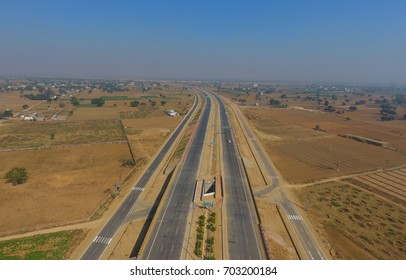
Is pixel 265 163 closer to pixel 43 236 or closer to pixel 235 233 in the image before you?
pixel 235 233

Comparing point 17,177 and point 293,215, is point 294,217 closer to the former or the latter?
point 293,215

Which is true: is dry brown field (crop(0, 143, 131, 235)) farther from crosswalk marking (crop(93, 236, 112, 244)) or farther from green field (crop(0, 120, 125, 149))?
green field (crop(0, 120, 125, 149))

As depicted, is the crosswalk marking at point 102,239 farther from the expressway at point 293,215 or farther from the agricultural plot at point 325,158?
the agricultural plot at point 325,158

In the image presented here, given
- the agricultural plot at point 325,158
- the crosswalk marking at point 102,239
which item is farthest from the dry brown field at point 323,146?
the crosswalk marking at point 102,239

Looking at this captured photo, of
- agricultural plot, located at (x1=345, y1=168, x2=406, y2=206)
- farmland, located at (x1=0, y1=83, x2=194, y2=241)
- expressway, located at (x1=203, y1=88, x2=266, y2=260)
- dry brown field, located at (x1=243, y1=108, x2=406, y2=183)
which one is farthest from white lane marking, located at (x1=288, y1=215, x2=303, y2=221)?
farmland, located at (x1=0, y1=83, x2=194, y2=241)

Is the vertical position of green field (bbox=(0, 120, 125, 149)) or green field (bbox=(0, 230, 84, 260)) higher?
green field (bbox=(0, 120, 125, 149))

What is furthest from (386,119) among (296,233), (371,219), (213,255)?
(213,255)
